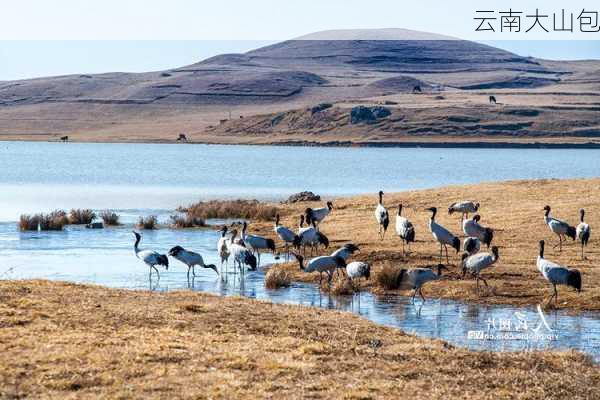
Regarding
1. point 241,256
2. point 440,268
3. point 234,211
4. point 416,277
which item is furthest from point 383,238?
point 234,211

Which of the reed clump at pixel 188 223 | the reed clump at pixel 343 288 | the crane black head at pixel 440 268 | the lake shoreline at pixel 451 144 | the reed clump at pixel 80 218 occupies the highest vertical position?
the lake shoreline at pixel 451 144

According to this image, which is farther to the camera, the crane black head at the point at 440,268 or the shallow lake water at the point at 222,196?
the crane black head at the point at 440,268

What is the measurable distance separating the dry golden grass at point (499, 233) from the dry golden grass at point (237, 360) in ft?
20.7

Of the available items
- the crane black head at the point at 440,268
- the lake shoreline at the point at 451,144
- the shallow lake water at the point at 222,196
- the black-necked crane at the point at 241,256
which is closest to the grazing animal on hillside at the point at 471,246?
the crane black head at the point at 440,268

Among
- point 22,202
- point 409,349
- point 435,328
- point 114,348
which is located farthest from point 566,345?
point 22,202

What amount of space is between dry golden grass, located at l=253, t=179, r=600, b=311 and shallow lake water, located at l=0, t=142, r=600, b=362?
1267mm

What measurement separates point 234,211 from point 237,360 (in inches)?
1214

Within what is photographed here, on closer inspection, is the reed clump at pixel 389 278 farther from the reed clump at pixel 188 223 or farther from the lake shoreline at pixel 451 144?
the lake shoreline at pixel 451 144

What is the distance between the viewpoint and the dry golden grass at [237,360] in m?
11.8

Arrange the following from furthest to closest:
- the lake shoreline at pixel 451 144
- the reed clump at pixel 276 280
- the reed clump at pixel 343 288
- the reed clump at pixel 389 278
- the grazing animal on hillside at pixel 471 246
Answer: the lake shoreline at pixel 451 144 < the grazing animal on hillside at pixel 471 246 < the reed clump at pixel 276 280 < the reed clump at pixel 389 278 < the reed clump at pixel 343 288

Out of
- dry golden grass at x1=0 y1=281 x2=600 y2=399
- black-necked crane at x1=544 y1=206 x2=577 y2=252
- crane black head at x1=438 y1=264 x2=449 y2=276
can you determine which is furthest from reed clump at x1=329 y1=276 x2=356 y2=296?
black-necked crane at x1=544 y1=206 x2=577 y2=252

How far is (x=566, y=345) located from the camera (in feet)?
57.3

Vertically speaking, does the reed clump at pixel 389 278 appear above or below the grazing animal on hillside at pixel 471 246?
below

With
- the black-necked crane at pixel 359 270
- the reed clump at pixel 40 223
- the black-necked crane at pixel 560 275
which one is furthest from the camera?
the reed clump at pixel 40 223
